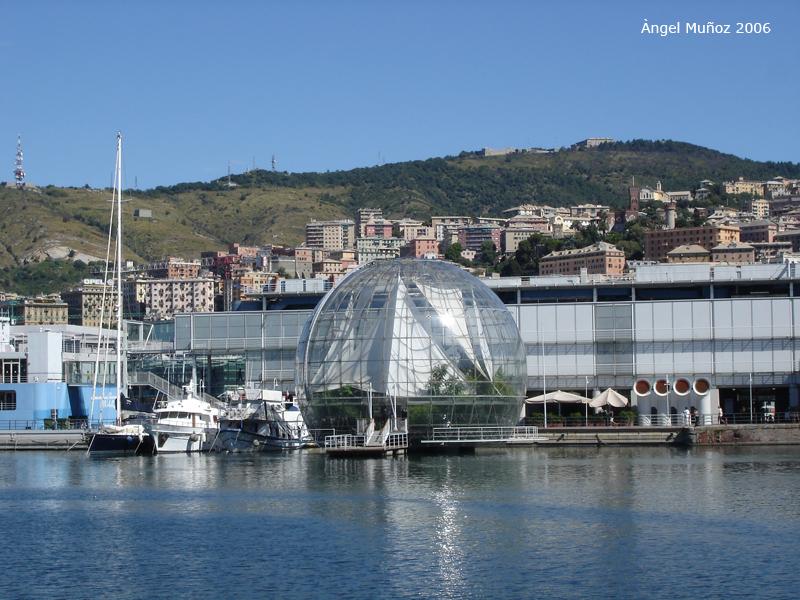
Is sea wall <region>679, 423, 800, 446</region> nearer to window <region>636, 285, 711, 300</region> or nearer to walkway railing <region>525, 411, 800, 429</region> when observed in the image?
walkway railing <region>525, 411, 800, 429</region>

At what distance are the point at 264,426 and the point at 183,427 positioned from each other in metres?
5.22

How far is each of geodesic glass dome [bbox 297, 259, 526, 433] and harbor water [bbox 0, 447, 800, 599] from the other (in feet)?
18.2

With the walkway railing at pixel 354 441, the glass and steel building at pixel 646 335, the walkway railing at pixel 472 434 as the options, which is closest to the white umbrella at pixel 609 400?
the glass and steel building at pixel 646 335

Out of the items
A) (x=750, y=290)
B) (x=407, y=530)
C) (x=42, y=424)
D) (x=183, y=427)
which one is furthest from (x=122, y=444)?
(x=750, y=290)

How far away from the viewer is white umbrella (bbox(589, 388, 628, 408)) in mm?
88938

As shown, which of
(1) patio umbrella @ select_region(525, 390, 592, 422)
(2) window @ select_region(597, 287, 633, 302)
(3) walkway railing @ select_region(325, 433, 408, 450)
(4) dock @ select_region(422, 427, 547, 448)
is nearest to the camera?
(3) walkway railing @ select_region(325, 433, 408, 450)

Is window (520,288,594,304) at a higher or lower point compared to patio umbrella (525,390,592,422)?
higher

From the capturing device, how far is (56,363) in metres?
102

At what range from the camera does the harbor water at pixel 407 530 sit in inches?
1406

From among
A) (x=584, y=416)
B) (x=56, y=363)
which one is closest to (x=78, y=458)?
(x=56, y=363)

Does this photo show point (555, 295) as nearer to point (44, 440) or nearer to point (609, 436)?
point (609, 436)

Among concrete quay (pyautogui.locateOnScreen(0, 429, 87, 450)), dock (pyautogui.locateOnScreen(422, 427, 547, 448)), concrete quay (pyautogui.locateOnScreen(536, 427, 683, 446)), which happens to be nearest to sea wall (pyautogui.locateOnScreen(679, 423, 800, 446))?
concrete quay (pyautogui.locateOnScreen(536, 427, 683, 446))

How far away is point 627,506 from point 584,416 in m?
40.4

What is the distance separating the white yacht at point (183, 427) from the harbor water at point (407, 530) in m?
11.0
